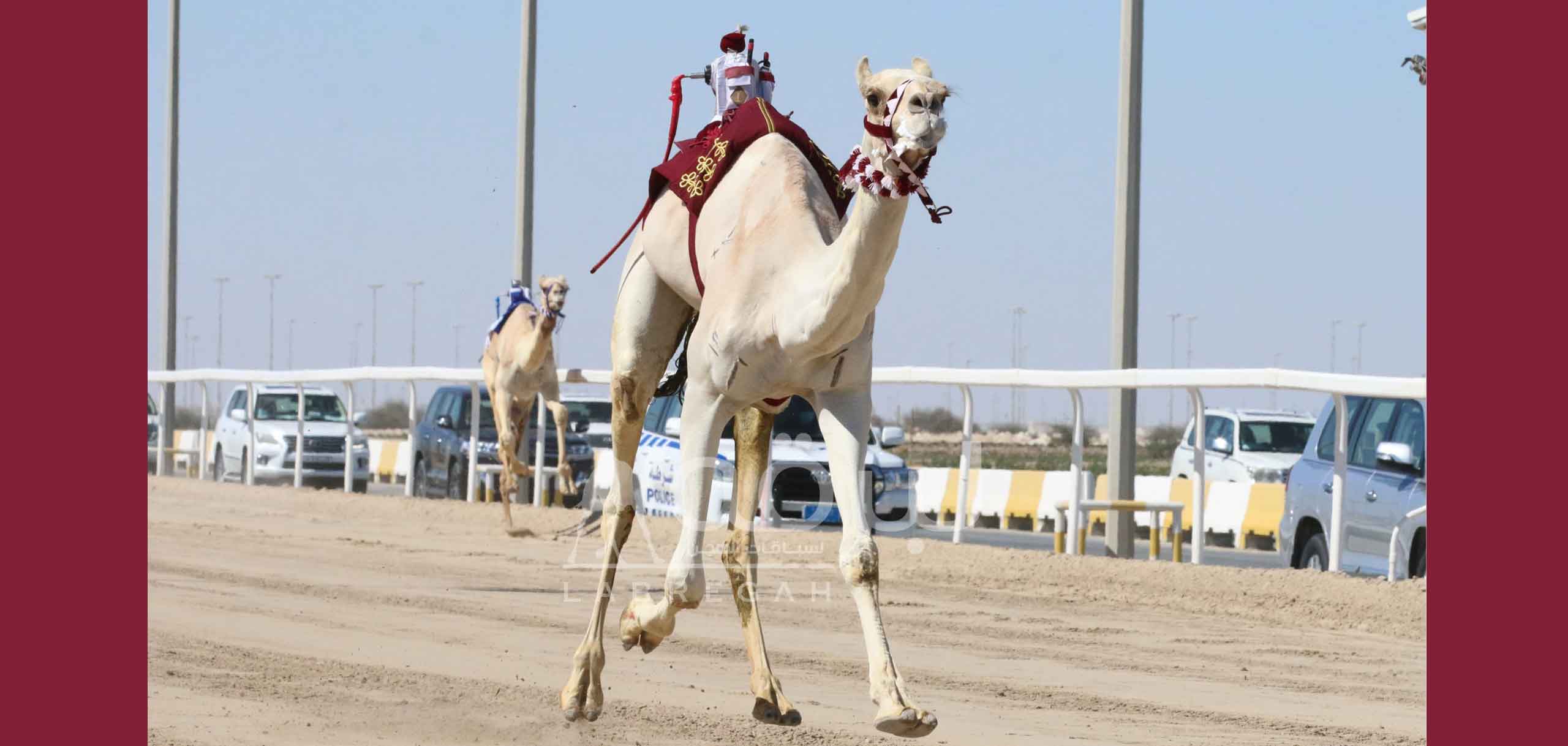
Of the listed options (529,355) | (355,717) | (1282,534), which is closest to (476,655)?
(355,717)

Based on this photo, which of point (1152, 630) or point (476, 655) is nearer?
point (476, 655)

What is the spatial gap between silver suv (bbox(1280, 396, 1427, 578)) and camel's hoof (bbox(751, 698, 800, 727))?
710 cm

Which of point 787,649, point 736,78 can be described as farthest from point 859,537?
point 787,649

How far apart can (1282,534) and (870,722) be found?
27.3 ft

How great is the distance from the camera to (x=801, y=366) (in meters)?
8.92

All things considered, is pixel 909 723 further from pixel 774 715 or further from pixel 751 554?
pixel 751 554

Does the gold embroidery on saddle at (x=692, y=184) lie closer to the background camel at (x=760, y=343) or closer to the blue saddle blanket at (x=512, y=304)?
the background camel at (x=760, y=343)

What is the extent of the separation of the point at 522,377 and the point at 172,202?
18952 mm

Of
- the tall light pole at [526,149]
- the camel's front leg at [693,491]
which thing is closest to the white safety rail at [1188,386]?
the camel's front leg at [693,491]

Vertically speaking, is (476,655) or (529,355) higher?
(529,355)

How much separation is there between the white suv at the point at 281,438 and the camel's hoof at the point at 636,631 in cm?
2286

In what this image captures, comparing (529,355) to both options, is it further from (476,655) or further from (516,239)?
(476,655)

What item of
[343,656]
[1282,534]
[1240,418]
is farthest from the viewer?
[1240,418]

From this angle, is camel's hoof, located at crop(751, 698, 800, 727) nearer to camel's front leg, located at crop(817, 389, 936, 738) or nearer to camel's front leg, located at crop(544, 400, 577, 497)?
camel's front leg, located at crop(817, 389, 936, 738)
